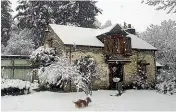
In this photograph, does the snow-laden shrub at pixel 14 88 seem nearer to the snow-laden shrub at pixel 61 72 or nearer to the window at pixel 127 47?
the snow-laden shrub at pixel 61 72

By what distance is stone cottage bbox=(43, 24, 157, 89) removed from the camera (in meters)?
22.3

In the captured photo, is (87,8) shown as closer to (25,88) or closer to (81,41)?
(81,41)

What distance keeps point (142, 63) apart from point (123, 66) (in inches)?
85.9

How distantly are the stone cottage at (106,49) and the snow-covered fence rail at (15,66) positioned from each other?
2660 millimetres

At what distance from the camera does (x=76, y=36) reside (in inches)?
934

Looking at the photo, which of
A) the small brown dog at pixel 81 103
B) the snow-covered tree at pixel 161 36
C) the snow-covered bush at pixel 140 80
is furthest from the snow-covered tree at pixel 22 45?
the small brown dog at pixel 81 103

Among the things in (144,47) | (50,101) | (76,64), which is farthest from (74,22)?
(50,101)

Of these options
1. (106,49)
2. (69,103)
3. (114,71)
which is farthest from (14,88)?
(114,71)

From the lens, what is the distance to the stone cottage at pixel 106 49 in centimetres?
2233

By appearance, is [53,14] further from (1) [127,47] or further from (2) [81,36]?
(1) [127,47]

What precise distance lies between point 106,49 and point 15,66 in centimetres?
836

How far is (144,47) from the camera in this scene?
2609 cm

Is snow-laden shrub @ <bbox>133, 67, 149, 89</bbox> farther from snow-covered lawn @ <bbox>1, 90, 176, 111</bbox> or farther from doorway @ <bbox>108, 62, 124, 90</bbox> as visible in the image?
snow-covered lawn @ <bbox>1, 90, 176, 111</bbox>

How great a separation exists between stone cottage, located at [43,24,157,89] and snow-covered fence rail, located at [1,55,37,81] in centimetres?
266
